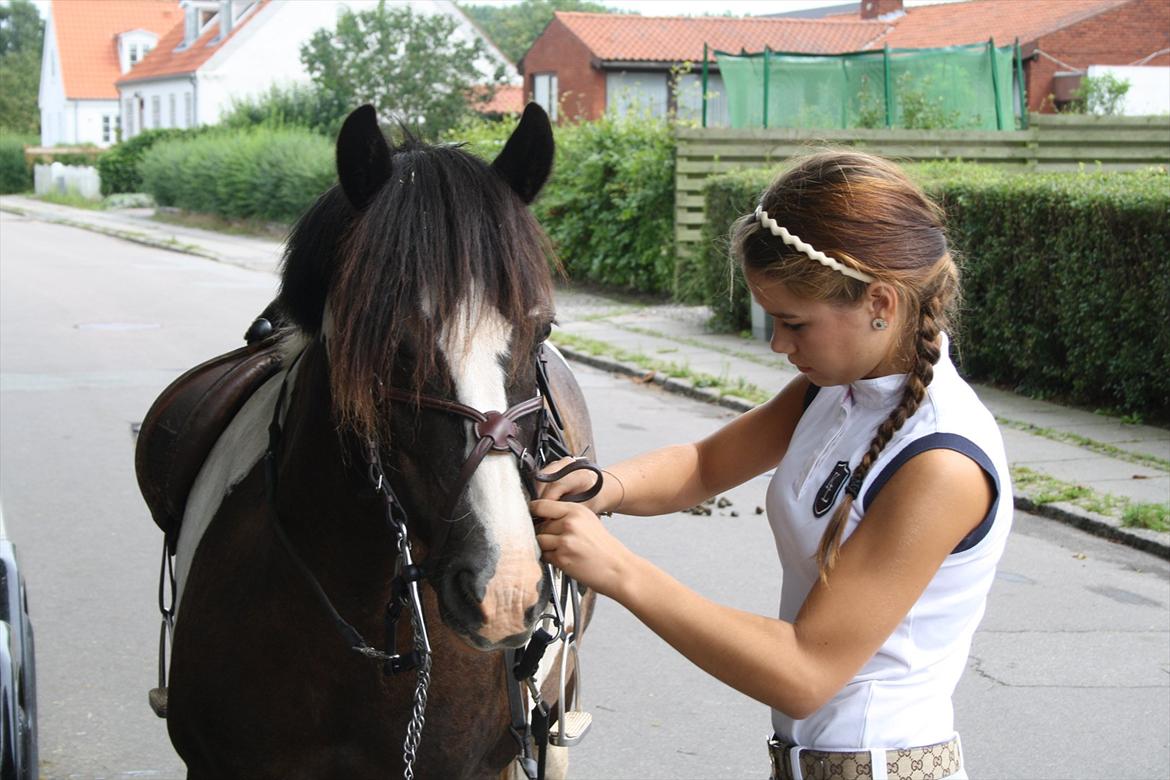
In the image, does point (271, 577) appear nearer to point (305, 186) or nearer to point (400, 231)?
point (400, 231)

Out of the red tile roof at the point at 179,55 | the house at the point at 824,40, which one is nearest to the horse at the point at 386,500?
the house at the point at 824,40

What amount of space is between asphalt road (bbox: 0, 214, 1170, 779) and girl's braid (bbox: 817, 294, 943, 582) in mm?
2650

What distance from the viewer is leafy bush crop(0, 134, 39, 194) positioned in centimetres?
5069

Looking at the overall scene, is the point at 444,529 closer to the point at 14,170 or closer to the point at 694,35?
the point at 694,35

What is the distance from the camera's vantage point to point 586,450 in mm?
3809

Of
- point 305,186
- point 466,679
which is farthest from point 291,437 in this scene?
point 305,186

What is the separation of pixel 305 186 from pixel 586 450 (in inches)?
964

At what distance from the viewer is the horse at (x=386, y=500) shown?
2.07m

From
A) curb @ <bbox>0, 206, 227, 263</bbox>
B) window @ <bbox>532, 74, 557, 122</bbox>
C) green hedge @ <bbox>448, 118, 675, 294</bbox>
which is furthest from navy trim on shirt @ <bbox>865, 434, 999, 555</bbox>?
window @ <bbox>532, 74, 557, 122</bbox>

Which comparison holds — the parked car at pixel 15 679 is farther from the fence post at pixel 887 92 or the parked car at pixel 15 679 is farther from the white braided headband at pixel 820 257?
the fence post at pixel 887 92

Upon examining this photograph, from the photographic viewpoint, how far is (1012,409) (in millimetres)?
10461

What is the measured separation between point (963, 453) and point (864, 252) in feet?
1.09

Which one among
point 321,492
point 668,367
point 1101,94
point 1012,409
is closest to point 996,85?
point 668,367

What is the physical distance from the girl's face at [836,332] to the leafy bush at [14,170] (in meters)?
54.0
